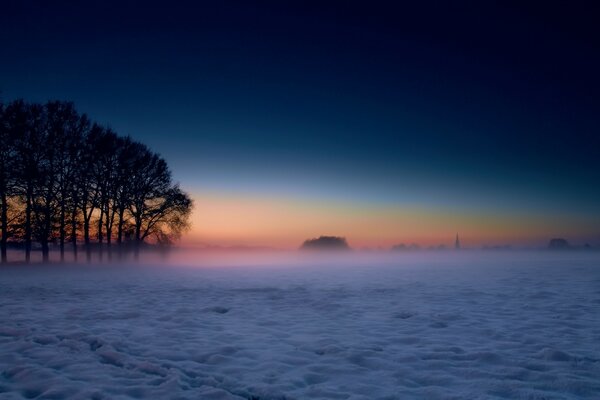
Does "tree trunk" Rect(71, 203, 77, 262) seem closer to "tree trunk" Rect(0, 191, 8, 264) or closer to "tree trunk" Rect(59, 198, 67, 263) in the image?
"tree trunk" Rect(59, 198, 67, 263)

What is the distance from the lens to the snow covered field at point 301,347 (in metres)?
5.33

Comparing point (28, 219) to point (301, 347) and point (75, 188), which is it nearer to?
point (75, 188)

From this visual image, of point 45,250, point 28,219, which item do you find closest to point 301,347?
point 28,219

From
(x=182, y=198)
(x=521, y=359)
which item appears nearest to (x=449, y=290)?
(x=521, y=359)

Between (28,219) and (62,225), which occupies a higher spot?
(28,219)

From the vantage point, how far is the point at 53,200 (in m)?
30.9

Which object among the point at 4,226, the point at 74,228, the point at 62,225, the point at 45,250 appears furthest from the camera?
the point at 74,228

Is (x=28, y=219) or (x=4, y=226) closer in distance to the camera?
(x=4, y=226)

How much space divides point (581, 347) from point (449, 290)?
28.8 feet

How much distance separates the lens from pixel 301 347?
7461mm

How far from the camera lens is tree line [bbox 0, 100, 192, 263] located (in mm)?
28328

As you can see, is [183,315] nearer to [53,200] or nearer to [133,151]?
[53,200]

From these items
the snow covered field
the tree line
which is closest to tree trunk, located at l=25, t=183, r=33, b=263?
the tree line

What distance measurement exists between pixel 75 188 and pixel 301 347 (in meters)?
31.8
